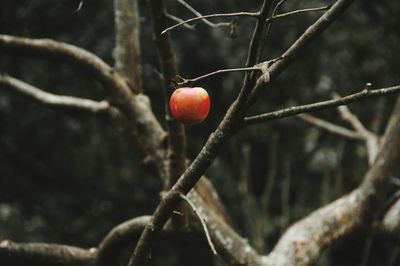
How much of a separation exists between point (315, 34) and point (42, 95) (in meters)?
1.44

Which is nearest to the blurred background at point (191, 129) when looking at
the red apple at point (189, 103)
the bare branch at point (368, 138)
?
the bare branch at point (368, 138)

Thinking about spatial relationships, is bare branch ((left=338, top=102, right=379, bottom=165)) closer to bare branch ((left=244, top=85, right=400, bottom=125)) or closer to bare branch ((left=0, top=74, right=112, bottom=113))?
bare branch ((left=0, top=74, right=112, bottom=113))

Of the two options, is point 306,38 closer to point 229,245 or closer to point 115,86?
point 229,245

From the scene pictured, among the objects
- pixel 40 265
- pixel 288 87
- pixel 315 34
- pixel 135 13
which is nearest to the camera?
pixel 315 34

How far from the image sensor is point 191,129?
4289mm

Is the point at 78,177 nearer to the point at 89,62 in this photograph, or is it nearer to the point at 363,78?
the point at 363,78

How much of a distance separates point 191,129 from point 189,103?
329cm

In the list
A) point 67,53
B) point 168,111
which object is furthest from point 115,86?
point 168,111

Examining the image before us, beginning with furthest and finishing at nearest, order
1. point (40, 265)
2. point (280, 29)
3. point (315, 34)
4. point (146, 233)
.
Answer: point (280, 29)
point (40, 265)
point (146, 233)
point (315, 34)

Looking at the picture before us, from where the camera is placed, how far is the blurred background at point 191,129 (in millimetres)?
3756

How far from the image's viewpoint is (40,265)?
5.42 feet

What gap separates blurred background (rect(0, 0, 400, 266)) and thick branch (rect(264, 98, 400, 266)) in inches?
54.4

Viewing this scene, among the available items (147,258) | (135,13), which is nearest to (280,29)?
(135,13)

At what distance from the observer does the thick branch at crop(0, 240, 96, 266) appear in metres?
1.60
